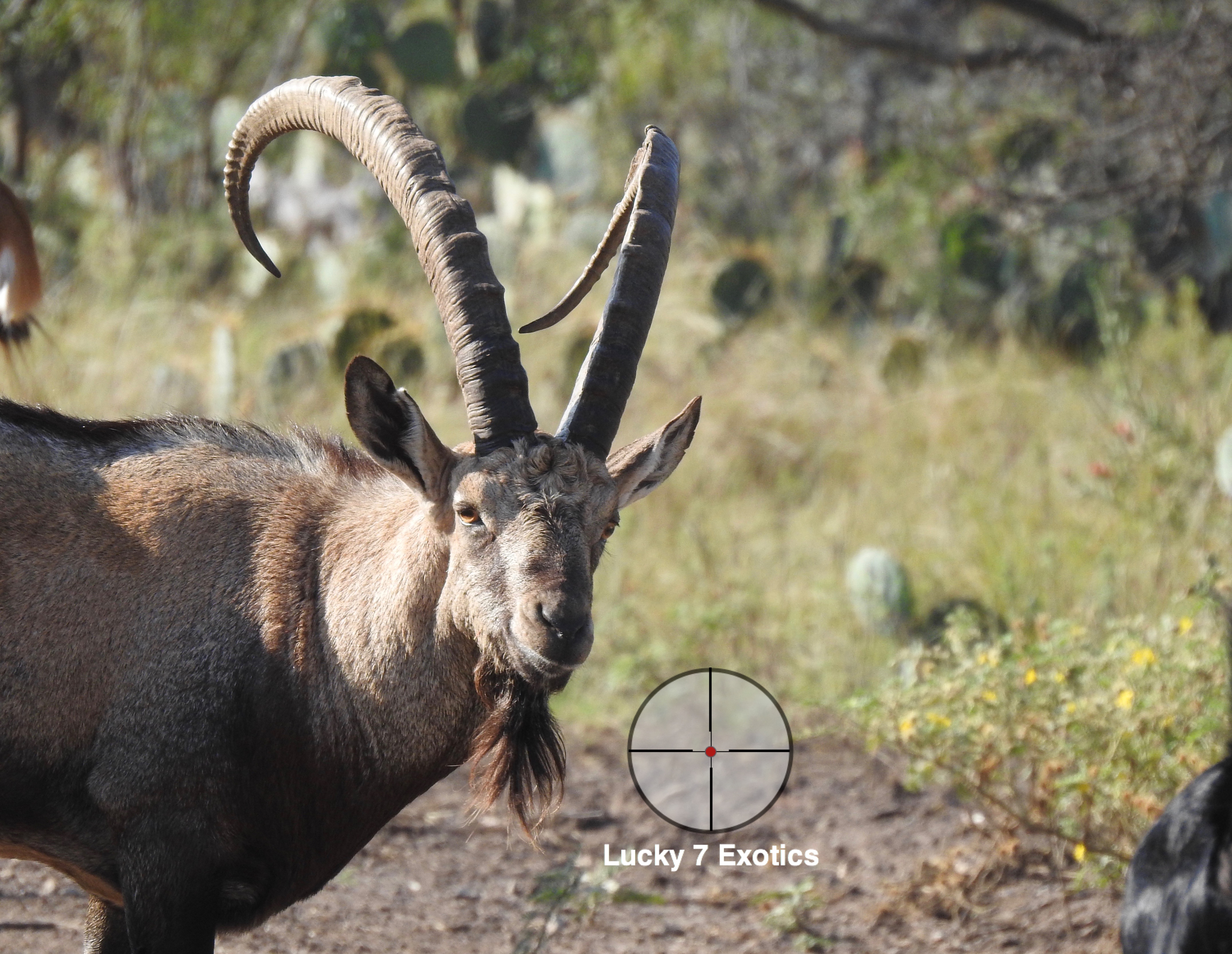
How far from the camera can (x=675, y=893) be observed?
5.86m

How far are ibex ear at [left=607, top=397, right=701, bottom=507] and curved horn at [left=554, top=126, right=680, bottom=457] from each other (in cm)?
12

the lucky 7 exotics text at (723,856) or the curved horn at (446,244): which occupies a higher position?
the curved horn at (446,244)

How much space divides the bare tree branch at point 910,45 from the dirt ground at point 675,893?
6.40m

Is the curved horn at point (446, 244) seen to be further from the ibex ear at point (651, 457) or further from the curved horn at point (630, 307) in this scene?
the ibex ear at point (651, 457)

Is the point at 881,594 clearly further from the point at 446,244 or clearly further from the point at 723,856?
the point at 446,244

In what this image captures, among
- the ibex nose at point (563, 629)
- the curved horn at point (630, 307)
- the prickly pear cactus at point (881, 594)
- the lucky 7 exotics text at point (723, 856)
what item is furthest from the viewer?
the prickly pear cactus at point (881, 594)

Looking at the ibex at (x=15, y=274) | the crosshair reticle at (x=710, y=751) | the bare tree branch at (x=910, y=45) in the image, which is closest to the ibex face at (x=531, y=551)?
the crosshair reticle at (x=710, y=751)

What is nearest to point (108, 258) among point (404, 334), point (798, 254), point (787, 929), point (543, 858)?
point (404, 334)

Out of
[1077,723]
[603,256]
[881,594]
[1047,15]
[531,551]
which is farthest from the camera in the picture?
[1047,15]

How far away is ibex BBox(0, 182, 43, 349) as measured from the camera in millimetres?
6164

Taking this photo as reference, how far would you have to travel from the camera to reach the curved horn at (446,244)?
12.6 feet

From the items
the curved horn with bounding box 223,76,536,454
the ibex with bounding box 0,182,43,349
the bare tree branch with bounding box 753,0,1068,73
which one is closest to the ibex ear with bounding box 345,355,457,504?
the curved horn with bounding box 223,76,536,454

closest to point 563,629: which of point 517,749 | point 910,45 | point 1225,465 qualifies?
point 517,749

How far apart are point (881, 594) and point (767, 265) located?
5895 millimetres
